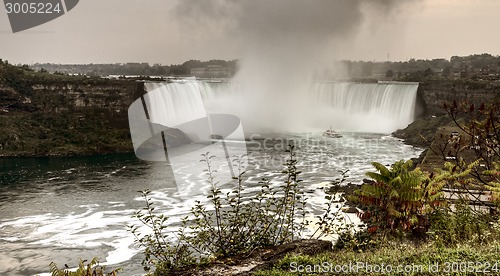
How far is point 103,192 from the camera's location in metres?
25.9

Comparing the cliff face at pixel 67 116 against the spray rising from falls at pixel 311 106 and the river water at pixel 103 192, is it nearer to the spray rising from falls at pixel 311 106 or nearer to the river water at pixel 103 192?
the river water at pixel 103 192

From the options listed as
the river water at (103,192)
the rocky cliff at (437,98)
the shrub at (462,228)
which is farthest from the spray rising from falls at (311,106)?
the shrub at (462,228)

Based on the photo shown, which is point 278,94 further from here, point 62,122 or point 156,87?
point 62,122

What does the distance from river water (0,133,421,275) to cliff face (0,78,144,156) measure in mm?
4100

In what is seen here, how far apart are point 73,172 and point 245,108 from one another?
30.0 meters

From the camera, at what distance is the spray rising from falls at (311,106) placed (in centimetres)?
5091

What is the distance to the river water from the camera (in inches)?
634

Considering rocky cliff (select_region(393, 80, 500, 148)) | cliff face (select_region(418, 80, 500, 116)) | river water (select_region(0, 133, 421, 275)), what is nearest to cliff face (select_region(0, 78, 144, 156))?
river water (select_region(0, 133, 421, 275))

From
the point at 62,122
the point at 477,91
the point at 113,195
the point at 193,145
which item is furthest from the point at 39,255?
the point at 477,91

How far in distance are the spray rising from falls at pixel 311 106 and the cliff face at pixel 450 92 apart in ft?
5.82

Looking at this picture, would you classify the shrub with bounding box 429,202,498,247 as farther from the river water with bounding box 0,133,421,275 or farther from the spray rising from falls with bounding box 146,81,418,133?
the spray rising from falls with bounding box 146,81,418,133

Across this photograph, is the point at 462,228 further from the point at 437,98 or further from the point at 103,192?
the point at 437,98

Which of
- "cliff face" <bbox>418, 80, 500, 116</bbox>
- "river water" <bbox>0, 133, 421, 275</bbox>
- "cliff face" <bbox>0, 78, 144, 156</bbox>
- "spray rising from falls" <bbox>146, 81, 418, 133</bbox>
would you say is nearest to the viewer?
"river water" <bbox>0, 133, 421, 275</bbox>

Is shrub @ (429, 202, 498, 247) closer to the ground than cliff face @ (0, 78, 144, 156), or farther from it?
farther from it
